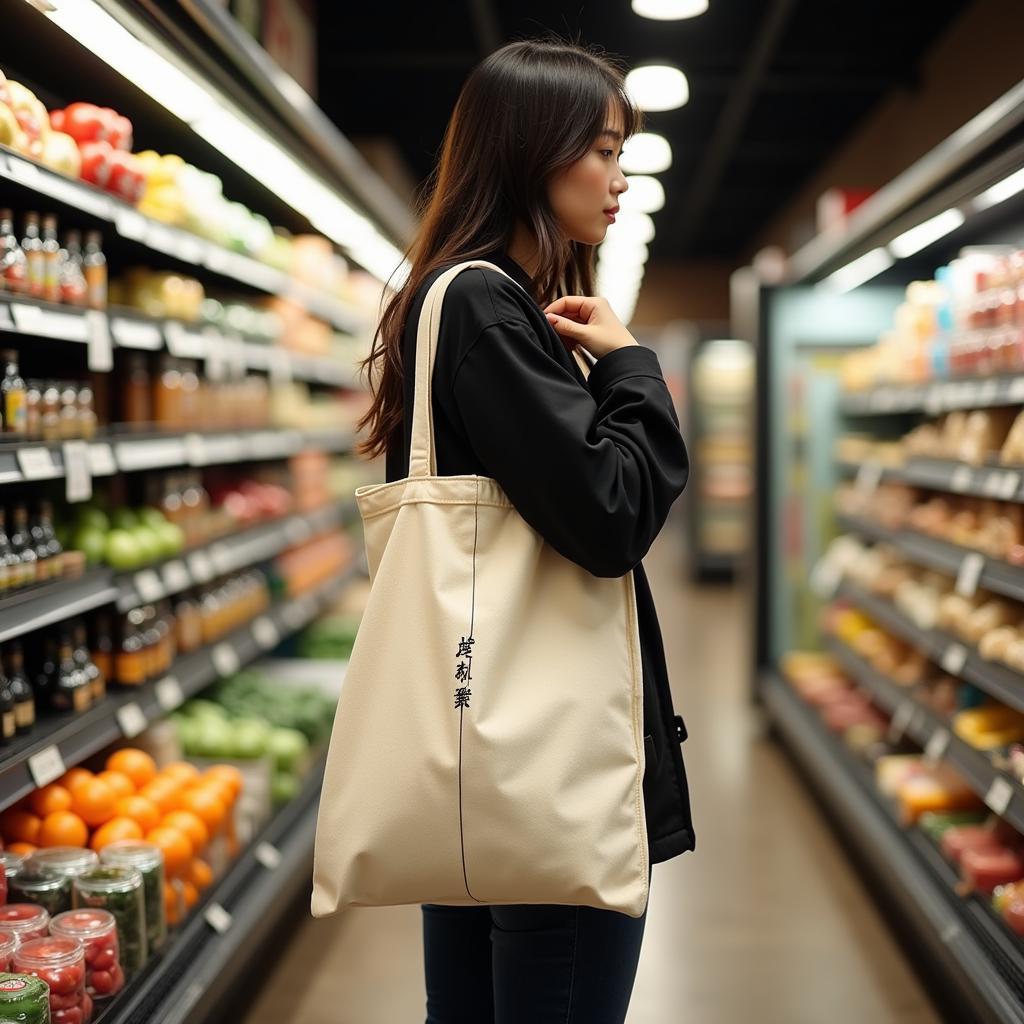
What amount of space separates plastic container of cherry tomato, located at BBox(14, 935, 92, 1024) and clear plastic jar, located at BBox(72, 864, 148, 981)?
0.67 feet

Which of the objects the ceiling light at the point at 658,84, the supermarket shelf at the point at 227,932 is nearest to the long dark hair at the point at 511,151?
the supermarket shelf at the point at 227,932

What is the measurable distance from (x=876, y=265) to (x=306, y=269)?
2.43 metres

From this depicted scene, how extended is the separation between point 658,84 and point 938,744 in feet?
15.1

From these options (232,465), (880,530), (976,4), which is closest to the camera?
(880,530)

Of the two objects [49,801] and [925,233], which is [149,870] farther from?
[925,233]

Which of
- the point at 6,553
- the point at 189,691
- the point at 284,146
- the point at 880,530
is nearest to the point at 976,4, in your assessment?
the point at 880,530

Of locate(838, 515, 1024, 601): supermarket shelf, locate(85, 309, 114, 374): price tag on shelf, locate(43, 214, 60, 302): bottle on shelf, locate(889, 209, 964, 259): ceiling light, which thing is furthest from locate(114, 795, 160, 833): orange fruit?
locate(889, 209, 964, 259): ceiling light

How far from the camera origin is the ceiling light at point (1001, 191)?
3020mm

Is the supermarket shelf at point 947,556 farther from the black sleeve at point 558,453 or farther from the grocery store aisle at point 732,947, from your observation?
the black sleeve at point 558,453

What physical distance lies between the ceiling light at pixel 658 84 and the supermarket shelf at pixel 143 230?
8.94ft

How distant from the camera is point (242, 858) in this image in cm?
315

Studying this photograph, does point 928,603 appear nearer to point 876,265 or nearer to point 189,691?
point 876,265

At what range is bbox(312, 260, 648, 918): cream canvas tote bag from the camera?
4.60 ft

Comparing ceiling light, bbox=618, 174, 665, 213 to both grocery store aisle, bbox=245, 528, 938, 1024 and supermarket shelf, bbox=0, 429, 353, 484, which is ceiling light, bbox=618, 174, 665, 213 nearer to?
supermarket shelf, bbox=0, 429, 353, 484
